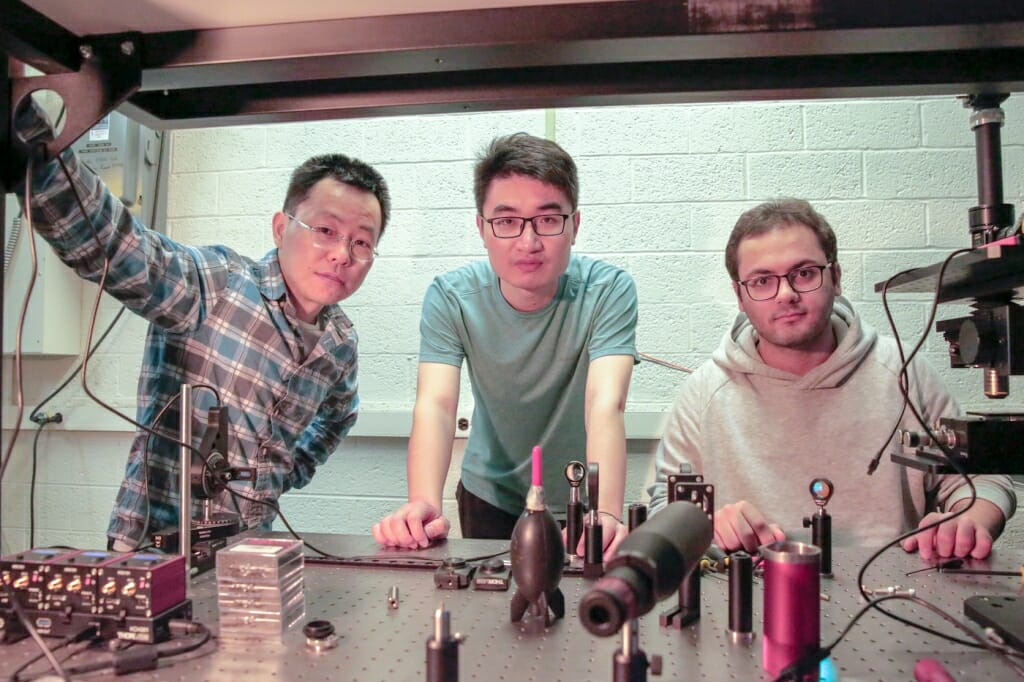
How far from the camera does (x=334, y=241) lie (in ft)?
4.92

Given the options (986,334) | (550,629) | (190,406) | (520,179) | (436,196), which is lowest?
(550,629)

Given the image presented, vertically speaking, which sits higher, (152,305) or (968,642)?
(152,305)

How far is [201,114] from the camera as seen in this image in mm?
981

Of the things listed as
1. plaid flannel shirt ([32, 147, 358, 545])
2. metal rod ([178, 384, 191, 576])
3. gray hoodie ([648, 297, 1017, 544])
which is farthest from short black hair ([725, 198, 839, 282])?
metal rod ([178, 384, 191, 576])

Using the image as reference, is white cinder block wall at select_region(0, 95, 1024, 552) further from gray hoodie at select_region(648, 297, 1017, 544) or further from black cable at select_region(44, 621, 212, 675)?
black cable at select_region(44, 621, 212, 675)

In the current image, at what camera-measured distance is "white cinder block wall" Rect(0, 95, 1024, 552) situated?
214 cm

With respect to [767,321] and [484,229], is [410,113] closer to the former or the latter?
[484,229]

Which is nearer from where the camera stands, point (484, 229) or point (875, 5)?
point (875, 5)

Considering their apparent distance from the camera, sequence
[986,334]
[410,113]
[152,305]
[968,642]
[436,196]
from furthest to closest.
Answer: [436,196] < [152,305] < [410,113] < [986,334] < [968,642]

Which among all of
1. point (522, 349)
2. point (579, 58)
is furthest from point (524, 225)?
point (579, 58)

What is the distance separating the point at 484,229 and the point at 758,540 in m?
0.89

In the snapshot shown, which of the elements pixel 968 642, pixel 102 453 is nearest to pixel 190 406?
pixel 968 642

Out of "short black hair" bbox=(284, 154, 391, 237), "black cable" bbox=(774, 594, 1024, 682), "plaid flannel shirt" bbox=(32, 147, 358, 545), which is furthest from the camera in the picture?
"short black hair" bbox=(284, 154, 391, 237)

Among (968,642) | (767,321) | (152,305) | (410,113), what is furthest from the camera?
(767,321)
